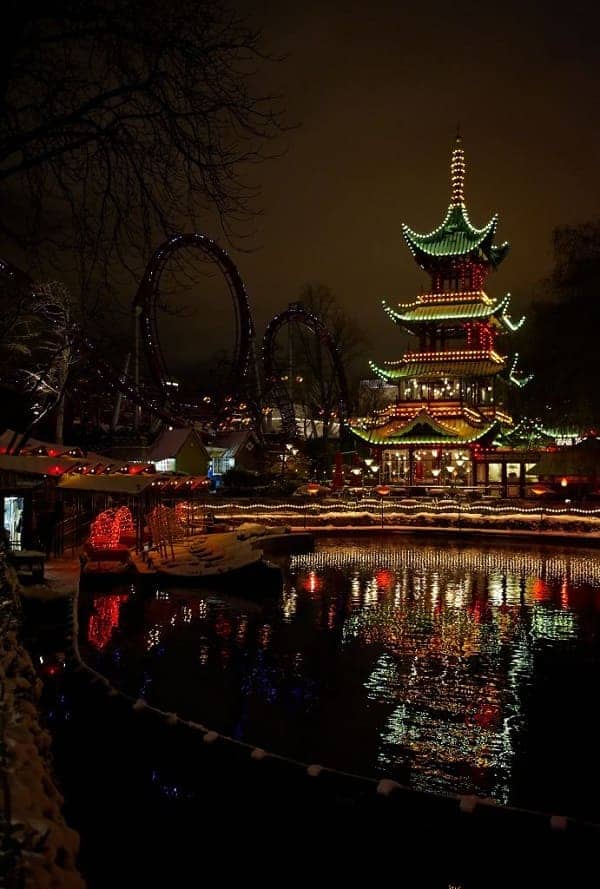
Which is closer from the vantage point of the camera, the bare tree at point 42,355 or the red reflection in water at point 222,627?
the red reflection in water at point 222,627

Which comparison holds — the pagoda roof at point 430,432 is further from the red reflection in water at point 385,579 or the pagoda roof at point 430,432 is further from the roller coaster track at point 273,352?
the red reflection in water at point 385,579

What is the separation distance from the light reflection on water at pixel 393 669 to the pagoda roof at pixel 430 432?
26038 millimetres

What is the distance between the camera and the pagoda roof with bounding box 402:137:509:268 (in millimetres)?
58816

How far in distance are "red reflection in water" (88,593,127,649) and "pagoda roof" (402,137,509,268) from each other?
149ft

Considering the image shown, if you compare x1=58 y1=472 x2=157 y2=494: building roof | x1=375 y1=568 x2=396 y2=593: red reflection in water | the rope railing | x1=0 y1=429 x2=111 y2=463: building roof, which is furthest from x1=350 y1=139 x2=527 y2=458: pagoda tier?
the rope railing

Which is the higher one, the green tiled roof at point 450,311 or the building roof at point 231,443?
the green tiled roof at point 450,311

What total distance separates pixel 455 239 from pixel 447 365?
430 inches

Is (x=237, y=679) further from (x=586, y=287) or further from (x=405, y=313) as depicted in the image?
(x=405, y=313)

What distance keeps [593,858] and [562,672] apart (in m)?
7.89

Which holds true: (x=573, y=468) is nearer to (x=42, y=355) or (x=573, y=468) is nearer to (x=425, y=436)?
(x=425, y=436)

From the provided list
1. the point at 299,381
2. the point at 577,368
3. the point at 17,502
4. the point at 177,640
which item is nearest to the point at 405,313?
the point at 299,381

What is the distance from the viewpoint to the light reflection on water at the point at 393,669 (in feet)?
32.1

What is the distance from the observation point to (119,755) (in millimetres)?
9078

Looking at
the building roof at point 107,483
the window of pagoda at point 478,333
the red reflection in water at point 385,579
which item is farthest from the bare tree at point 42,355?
the window of pagoda at point 478,333
